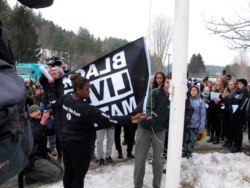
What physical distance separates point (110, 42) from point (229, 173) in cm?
5691

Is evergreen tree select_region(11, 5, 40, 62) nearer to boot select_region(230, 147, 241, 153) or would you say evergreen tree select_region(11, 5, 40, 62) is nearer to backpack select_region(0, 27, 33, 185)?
boot select_region(230, 147, 241, 153)

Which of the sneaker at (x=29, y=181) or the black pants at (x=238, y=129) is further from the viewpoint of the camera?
the black pants at (x=238, y=129)

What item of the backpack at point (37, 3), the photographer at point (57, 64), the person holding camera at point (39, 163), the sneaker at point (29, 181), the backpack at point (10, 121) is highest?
the backpack at point (37, 3)

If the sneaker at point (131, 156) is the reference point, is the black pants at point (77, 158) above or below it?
above

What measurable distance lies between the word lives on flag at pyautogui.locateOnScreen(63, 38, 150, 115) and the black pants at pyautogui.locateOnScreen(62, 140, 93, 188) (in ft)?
1.68

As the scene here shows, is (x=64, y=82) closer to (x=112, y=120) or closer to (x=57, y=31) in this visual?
(x=112, y=120)

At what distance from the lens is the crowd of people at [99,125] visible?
13.8 feet

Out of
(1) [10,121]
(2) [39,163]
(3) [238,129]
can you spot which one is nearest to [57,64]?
(2) [39,163]

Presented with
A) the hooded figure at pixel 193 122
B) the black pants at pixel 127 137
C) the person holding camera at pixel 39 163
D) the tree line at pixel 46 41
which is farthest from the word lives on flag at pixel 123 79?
the tree line at pixel 46 41

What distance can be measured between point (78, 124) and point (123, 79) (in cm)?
79

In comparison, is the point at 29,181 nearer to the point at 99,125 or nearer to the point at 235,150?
the point at 99,125

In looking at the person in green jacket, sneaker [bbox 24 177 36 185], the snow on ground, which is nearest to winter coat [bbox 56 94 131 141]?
the person in green jacket

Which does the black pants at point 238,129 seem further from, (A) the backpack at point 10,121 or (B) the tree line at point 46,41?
(B) the tree line at point 46,41

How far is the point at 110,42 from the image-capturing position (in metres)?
62.2
